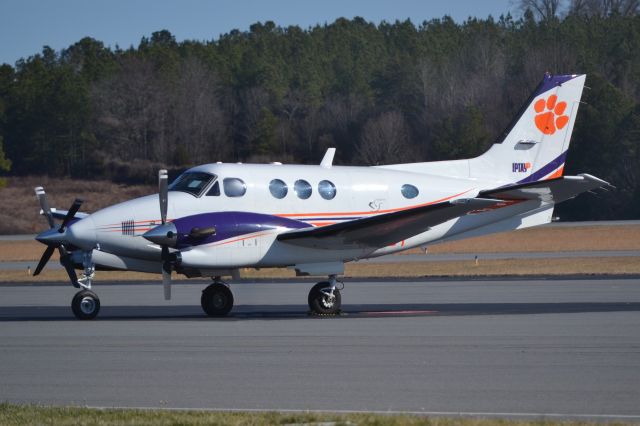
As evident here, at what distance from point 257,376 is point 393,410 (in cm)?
279

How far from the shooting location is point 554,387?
37.5 feet

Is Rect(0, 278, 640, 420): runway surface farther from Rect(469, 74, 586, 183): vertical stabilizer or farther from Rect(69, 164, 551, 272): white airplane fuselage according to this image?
Rect(469, 74, 586, 183): vertical stabilizer

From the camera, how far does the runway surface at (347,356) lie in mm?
11055

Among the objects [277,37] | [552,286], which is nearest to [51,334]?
[552,286]

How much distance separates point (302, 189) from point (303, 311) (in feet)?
9.01

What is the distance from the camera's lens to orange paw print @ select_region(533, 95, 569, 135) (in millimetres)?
24094

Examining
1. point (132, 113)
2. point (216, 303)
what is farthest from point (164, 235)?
point (132, 113)

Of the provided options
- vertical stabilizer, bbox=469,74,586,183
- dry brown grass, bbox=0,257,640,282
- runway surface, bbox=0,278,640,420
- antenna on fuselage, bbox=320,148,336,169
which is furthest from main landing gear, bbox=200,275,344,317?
dry brown grass, bbox=0,257,640,282

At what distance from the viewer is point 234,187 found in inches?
828

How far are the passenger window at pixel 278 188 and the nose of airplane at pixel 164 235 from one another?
2.56 m

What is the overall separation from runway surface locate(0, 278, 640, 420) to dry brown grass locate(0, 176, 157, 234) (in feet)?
172

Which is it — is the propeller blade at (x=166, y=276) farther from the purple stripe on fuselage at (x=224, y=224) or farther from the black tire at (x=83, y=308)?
the black tire at (x=83, y=308)

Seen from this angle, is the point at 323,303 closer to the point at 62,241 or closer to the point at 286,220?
the point at 286,220

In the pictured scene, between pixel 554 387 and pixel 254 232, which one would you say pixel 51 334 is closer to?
pixel 254 232
